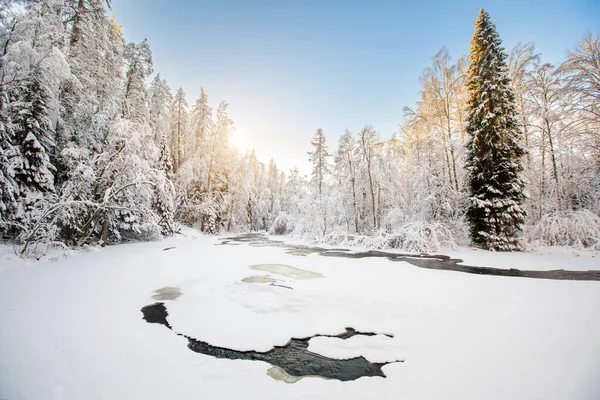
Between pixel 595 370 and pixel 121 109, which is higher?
pixel 121 109

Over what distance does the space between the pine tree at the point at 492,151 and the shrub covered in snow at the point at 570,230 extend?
1250mm

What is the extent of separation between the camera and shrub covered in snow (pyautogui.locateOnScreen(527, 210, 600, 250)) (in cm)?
1002

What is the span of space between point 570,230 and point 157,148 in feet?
66.9

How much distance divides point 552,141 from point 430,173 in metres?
5.53

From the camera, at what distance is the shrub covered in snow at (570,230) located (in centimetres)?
1002

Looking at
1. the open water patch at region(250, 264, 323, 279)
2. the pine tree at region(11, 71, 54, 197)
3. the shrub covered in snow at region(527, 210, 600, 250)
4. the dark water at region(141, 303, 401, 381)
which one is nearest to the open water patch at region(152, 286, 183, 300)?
the dark water at region(141, 303, 401, 381)

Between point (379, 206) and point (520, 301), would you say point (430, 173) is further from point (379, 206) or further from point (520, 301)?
point (520, 301)

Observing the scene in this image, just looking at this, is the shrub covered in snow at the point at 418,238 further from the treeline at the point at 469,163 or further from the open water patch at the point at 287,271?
the open water patch at the point at 287,271

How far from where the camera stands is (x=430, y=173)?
1448 centimetres

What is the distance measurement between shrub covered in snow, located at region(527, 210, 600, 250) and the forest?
5cm

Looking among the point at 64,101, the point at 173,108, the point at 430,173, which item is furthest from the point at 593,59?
the point at 173,108

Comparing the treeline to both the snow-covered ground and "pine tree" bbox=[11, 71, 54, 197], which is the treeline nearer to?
the snow-covered ground

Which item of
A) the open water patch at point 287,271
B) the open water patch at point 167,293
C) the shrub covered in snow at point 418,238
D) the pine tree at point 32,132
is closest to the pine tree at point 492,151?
the shrub covered in snow at point 418,238

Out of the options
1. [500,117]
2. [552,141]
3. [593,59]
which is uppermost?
[593,59]
